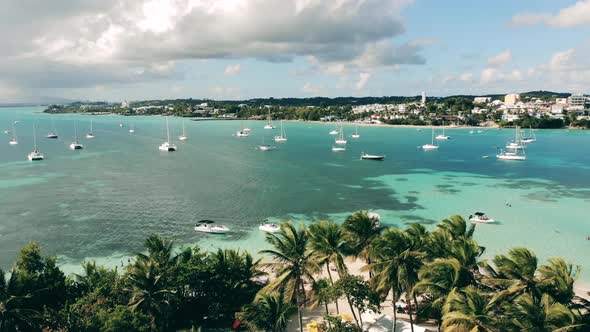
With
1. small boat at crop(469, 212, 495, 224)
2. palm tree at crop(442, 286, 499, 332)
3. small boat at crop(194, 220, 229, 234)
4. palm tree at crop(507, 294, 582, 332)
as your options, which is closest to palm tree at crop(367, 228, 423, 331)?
palm tree at crop(442, 286, 499, 332)

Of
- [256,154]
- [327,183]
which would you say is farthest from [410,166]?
[256,154]

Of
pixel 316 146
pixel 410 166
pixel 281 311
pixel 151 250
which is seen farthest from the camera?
pixel 316 146

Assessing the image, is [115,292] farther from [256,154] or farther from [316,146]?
[316,146]

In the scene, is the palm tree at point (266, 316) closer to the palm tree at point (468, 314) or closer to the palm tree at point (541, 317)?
the palm tree at point (468, 314)

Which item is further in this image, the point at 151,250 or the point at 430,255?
the point at 151,250

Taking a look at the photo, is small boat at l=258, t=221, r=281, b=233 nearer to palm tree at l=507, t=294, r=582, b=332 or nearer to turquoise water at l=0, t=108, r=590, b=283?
turquoise water at l=0, t=108, r=590, b=283

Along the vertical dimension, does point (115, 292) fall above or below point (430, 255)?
below

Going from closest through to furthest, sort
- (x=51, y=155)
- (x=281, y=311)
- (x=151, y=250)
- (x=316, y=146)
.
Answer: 1. (x=281, y=311)
2. (x=151, y=250)
3. (x=51, y=155)
4. (x=316, y=146)
